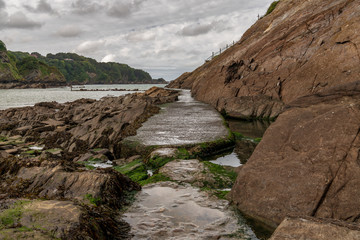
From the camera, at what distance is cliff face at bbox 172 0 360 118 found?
1939 centimetres

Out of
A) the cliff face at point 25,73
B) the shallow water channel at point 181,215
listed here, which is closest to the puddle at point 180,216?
the shallow water channel at point 181,215

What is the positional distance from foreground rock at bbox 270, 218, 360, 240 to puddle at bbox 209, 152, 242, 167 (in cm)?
776

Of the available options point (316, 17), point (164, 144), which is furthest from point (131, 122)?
point (316, 17)

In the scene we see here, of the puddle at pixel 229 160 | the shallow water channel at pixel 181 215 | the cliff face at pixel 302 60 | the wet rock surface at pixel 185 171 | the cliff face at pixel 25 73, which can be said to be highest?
the cliff face at pixel 25 73

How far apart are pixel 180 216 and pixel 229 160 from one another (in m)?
6.58

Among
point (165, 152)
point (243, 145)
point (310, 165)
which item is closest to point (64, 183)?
point (165, 152)

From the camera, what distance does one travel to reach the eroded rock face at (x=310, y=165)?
5.46m

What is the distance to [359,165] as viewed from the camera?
18.0ft

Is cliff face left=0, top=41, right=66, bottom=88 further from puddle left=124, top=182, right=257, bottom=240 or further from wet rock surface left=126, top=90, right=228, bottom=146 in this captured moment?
puddle left=124, top=182, right=257, bottom=240

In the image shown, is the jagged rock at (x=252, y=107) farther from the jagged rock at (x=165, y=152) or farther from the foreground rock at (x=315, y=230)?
the foreground rock at (x=315, y=230)

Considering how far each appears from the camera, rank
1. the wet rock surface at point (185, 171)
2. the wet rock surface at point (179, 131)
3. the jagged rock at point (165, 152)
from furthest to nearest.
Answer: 1. the wet rock surface at point (179, 131)
2. the jagged rock at point (165, 152)
3. the wet rock surface at point (185, 171)

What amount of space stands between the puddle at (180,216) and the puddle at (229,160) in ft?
13.9

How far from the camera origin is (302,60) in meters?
24.4

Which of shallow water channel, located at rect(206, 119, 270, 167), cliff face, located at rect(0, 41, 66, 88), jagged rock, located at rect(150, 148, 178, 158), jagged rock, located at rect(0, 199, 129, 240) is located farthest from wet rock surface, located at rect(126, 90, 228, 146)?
cliff face, located at rect(0, 41, 66, 88)
